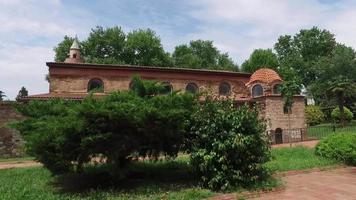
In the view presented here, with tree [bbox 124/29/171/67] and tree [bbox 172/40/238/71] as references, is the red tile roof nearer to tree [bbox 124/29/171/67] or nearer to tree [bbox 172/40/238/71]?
tree [bbox 124/29/171/67]

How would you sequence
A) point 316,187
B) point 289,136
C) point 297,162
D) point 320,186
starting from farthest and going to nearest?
1. point 289,136
2. point 297,162
3. point 320,186
4. point 316,187

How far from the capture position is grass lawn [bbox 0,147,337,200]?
28.2 feet

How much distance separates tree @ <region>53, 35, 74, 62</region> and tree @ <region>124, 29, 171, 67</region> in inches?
310

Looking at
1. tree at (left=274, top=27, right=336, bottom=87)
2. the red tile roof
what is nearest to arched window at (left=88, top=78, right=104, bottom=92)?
the red tile roof

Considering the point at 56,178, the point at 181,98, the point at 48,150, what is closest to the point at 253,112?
the point at 181,98

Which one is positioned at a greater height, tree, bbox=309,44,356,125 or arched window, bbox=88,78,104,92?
tree, bbox=309,44,356,125

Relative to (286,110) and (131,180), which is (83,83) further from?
(131,180)

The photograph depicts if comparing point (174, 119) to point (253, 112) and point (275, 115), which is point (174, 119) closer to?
point (253, 112)

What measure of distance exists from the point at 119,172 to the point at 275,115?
20426 millimetres

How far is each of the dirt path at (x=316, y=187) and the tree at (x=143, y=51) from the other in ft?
128

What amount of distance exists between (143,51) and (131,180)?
134 ft

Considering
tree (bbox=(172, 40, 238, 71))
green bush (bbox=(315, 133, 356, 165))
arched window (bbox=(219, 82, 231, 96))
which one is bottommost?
green bush (bbox=(315, 133, 356, 165))

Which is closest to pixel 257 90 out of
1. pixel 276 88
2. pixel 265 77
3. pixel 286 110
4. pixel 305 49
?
pixel 265 77

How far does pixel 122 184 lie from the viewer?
9.94m
